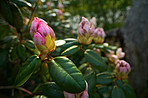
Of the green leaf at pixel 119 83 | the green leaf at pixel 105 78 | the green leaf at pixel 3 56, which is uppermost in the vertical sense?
the green leaf at pixel 3 56

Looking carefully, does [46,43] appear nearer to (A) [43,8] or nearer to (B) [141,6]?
(A) [43,8]

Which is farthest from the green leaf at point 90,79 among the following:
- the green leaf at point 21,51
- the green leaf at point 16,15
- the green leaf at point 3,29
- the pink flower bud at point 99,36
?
the green leaf at point 3,29

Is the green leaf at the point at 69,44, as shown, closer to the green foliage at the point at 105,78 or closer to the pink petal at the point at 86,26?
the pink petal at the point at 86,26

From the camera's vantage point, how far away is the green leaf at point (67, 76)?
0.41 metres

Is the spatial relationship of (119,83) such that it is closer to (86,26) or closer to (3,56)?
(86,26)

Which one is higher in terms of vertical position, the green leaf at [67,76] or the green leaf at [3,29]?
the green leaf at [3,29]

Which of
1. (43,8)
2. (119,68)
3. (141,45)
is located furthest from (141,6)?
(119,68)

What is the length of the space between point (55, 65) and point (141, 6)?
2.53m

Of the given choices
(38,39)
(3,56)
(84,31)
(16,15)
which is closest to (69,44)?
(84,31)

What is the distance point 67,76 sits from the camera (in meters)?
0.42

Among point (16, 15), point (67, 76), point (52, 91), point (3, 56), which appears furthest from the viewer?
point (3, 56)

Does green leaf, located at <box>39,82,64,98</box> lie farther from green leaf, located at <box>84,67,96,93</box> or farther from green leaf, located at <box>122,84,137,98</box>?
green leaf, located at <box>122,84,137,98</box>

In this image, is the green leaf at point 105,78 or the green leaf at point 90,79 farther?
the green leaf at point 105,78

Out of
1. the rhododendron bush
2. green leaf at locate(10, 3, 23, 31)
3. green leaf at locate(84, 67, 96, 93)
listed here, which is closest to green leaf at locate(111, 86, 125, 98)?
the rhododendron bush
